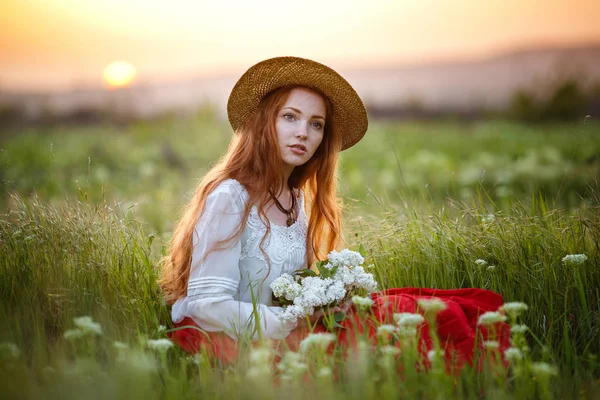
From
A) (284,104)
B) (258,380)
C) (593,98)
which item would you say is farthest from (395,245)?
(593,98)

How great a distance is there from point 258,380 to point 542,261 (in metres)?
1.96

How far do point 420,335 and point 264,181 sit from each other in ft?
3.51

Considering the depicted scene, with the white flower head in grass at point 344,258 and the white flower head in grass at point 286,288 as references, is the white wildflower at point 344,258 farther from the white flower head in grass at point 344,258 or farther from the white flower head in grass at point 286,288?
the white flower head in grass at point 286,288

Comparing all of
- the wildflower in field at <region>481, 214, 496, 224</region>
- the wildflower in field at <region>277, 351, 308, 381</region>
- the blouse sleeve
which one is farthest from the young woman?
the wildflower in field at <region>481, 214, 496, 224</region>

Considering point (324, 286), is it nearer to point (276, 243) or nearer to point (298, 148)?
point (276, 243)

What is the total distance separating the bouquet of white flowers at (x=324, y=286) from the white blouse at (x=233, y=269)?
0.09 m

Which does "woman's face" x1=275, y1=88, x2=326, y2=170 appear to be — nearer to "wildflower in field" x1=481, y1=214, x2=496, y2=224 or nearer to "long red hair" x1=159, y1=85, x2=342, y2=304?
"long red hair" x1=159, y1=85, x2=342, y2=304

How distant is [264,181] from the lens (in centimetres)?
289

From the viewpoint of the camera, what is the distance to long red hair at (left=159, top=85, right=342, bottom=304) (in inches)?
111

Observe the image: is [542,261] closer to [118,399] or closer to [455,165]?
[118,399]

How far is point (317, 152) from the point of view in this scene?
10.8 feet

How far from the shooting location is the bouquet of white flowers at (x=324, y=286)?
2473 mm

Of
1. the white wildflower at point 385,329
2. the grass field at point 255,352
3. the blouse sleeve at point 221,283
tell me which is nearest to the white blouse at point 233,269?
the blouse sleeve at point 221,283

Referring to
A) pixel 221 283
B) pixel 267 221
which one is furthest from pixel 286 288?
pixel 267 221
